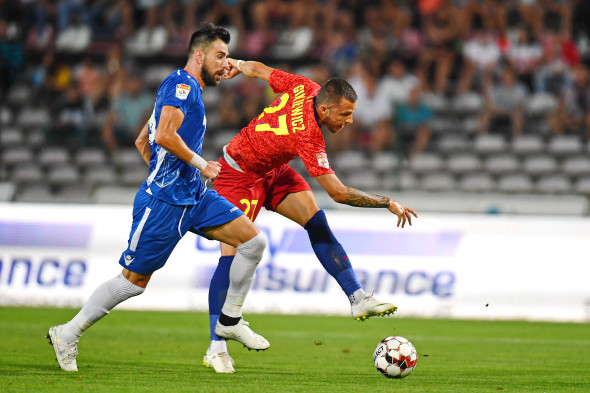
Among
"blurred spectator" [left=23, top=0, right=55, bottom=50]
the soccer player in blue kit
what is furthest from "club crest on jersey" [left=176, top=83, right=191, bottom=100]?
"blurred spectator" [left=23, top=0, right=55, bottom=50]

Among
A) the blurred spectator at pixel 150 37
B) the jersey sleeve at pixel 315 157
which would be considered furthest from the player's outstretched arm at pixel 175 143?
the blurred spectator at pixel 150 37

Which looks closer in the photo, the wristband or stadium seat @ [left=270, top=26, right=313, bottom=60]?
the wristband

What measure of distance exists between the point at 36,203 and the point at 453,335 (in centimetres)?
632

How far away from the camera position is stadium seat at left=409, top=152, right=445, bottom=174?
14.8m

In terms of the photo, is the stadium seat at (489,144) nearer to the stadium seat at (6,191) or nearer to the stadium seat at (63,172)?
the stadium seat at (63,172)

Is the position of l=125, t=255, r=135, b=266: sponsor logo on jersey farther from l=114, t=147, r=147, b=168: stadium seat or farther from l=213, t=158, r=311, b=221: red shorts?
l=114, t=147, r=147, b=168: stadium seat

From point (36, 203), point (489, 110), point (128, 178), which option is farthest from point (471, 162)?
point (36, 203)

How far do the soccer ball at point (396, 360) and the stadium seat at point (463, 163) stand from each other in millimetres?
8618

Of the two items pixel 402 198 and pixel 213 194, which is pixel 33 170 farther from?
pixel 213 194

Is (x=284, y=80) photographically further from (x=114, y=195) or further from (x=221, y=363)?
(x=114, y=195)

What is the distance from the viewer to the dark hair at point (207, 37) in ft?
22.0

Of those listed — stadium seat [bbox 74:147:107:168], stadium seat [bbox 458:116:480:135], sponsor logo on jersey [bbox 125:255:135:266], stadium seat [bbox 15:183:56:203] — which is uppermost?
stadium seat [bbox 458:116:480:135]

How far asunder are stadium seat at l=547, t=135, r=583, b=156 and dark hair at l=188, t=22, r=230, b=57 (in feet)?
32.4

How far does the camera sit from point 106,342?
29.4ft
